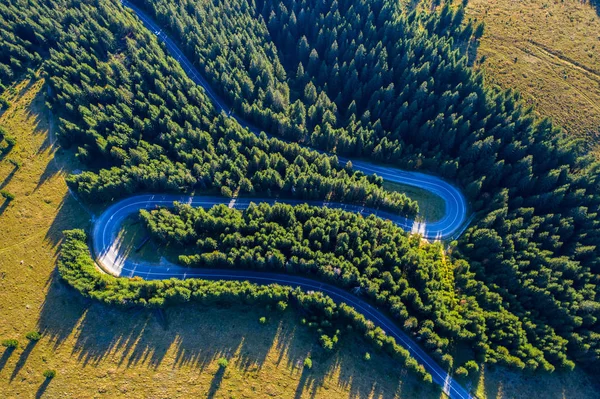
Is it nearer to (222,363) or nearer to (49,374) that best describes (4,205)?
(49,374)

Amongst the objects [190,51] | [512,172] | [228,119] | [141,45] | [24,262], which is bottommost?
[24,262]

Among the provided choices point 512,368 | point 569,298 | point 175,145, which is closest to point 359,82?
point 175,145

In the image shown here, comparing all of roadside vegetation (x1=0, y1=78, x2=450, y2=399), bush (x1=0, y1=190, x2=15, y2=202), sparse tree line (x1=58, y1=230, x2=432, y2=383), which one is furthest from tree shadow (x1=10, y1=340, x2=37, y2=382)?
bush (x1=0, y1=190, x2=15, y2=202)

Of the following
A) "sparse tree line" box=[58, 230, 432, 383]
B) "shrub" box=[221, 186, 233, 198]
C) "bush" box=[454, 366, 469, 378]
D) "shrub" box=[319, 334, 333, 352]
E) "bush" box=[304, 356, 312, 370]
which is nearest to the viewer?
"bush" box=[304, 356, 312, 370]

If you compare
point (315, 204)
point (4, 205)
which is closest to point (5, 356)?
point (4, 205)

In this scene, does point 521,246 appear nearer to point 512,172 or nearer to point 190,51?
point 512,172

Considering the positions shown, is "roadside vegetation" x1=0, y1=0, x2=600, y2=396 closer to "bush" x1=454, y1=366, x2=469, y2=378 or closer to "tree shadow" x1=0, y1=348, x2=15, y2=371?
"bush" x1=454, y1=366, x2=469, y2=378
